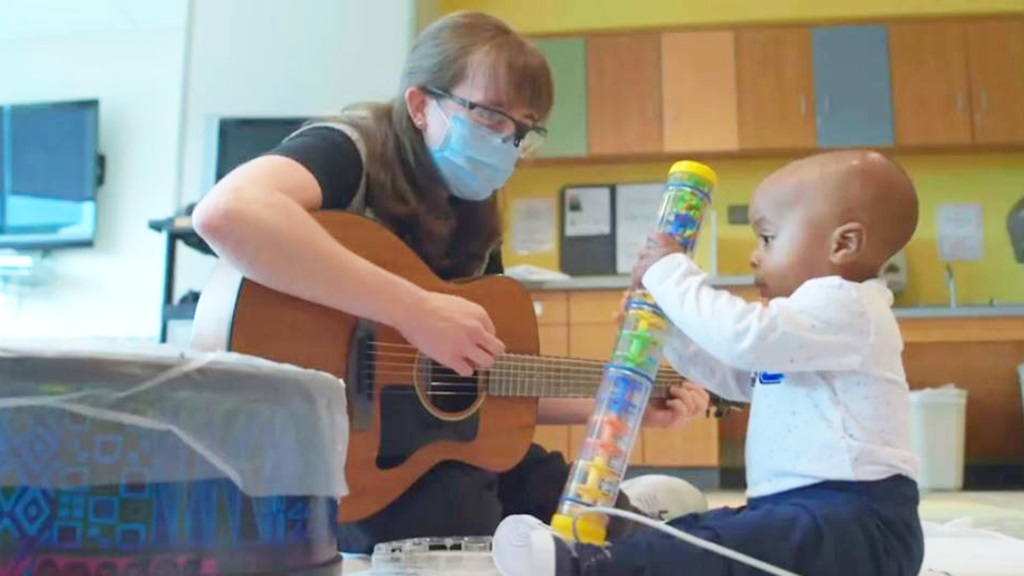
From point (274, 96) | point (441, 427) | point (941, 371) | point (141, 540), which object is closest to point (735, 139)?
point (941, 371)

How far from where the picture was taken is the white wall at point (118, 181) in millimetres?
3932

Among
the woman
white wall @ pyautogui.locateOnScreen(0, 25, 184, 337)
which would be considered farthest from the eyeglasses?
white wall @ pyautogui.locateOnScreen(0, 25, 184, 337)

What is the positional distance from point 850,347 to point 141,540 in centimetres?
63

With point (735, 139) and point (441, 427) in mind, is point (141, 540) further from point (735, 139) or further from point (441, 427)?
point (735, 139)

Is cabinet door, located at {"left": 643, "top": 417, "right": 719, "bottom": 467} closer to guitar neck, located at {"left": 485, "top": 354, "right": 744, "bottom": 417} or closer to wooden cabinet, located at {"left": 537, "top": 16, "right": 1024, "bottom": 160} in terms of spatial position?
wooden cabinet, located at {"left": 537, "top": 16, "right": 1024, "bottom": 160}

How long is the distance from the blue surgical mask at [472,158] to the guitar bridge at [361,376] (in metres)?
0.29

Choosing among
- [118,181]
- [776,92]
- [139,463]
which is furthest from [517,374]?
[118,181]

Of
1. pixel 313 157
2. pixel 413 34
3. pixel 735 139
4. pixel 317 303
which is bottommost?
pixel 317 303

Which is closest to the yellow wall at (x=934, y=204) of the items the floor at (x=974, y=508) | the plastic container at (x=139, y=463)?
the floor at (x=974, y=508)

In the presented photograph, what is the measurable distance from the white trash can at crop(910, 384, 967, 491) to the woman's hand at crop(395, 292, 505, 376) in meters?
2.31

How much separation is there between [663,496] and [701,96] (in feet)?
7.95

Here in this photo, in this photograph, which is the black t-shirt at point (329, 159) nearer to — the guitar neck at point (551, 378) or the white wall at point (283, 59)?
the guitar neck at point (551, 378)

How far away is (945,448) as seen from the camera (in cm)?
297

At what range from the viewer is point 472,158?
4.04 ft
